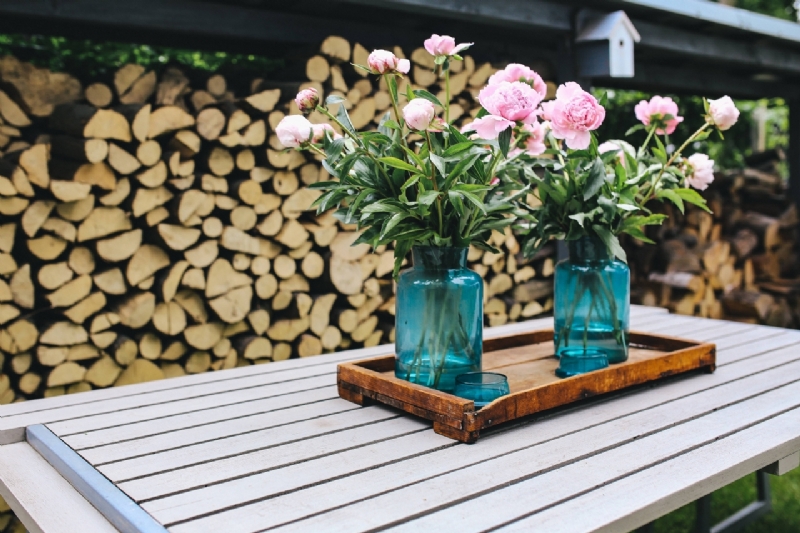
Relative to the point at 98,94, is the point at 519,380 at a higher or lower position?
lower

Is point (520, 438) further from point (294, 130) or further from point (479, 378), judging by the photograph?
point (294, 130)

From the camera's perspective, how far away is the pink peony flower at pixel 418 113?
47.6 inches

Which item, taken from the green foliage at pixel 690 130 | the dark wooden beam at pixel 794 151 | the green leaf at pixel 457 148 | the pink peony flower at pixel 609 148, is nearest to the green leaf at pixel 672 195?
the pink peony flower at pixel 609 148

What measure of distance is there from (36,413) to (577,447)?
102cm

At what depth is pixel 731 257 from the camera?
4500 mm

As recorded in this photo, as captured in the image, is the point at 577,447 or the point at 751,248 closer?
the point at 577,447

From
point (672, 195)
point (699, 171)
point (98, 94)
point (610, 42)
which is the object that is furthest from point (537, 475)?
point (610, 42)

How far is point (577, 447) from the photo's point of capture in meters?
1.20

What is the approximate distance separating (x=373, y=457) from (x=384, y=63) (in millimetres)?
639

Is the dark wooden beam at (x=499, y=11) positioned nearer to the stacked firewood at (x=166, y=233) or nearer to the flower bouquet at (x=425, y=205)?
the stacked firewood at (x=166, y=233)

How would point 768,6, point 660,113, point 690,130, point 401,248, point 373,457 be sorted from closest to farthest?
point 373,457 → point 401,248 → point 660,113 → point 690,130 → point 768,6

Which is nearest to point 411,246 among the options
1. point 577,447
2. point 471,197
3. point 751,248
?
point 471,197

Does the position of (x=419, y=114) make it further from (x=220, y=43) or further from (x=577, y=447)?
(x=220, y=43)

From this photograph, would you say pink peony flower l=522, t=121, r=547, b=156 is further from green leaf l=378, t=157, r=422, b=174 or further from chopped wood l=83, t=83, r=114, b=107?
chopped wood l=83, t=83, r=114, b=107
